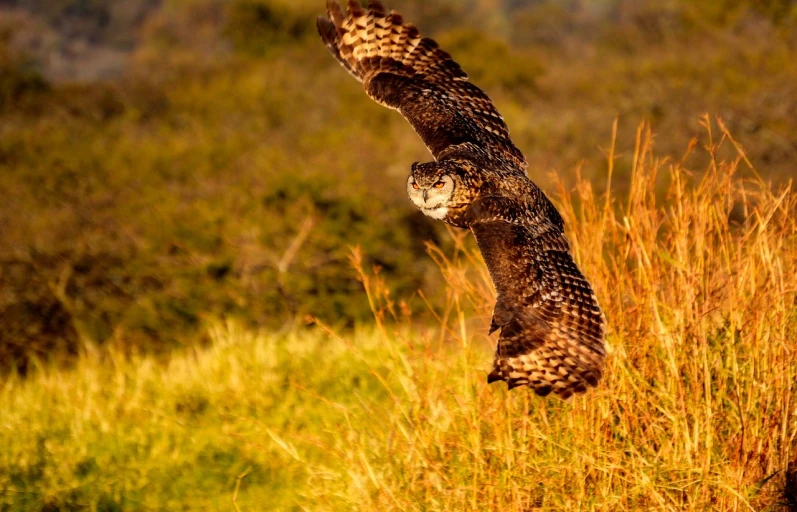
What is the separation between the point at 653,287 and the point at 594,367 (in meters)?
0.51

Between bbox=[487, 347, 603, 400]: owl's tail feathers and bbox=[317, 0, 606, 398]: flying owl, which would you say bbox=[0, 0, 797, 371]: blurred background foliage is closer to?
bbox=[317, 0, 606, 398]: flying owl

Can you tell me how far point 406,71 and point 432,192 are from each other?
1.10 m

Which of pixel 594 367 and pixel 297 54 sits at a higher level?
pixel 297 54

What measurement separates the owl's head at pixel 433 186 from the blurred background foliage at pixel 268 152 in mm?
517

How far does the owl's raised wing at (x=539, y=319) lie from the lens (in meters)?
2.75

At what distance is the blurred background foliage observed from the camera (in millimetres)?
9344

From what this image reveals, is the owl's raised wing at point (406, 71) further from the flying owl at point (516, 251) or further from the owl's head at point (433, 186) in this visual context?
the owl's head at point (433, 186)

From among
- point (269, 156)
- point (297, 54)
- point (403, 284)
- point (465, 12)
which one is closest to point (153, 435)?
point (403, 284)

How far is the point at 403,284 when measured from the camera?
31.1 ft

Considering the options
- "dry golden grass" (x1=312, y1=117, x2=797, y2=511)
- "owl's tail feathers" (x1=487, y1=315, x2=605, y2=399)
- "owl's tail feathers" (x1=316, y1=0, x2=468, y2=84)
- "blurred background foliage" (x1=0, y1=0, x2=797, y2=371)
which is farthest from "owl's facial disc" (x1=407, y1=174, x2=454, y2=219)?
"owl's tail feathers" (x1=316, y1=0, x2=468, y2=84)

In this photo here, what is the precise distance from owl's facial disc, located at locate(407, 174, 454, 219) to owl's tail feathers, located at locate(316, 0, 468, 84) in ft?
3.38

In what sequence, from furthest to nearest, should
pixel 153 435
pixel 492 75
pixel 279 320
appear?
pixel 492 75
pixel 279 320
pixel 153 435

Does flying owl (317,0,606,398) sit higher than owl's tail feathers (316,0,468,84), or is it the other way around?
owl's tail feathers (316,0,468,84)

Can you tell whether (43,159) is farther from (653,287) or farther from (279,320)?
(653,287)
